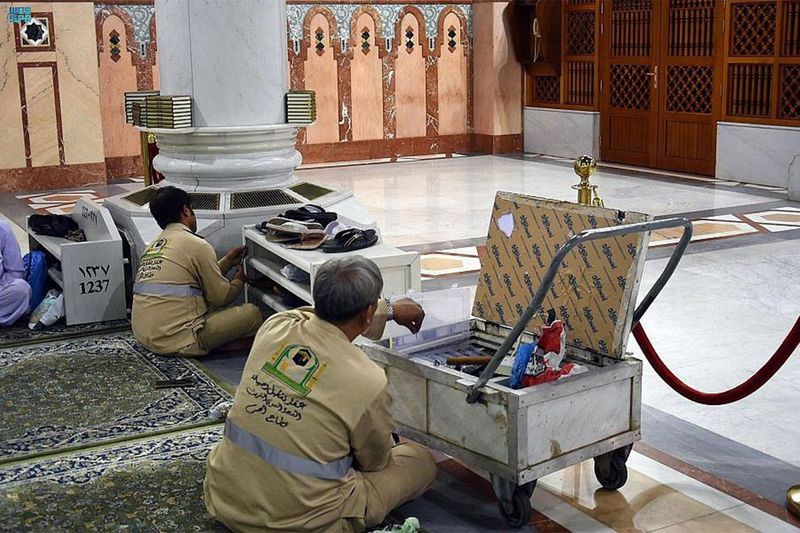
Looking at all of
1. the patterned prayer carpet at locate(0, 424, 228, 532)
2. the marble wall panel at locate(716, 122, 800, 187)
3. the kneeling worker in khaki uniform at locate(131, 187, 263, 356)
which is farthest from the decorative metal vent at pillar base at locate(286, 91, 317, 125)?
the marble wall panel at locate(716, 122, 800, 187)

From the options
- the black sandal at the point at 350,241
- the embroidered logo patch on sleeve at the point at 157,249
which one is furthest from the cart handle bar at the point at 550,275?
the embroidered logo patch on sleeve at the point at 157,249

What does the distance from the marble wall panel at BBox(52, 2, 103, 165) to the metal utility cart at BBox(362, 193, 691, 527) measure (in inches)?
334

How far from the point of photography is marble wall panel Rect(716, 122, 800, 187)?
34.1ft

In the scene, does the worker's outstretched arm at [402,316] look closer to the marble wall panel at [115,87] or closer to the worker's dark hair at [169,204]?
the worker's dark hair at [169,204]

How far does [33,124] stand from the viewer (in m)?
11.2

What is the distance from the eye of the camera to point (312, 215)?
5.65m

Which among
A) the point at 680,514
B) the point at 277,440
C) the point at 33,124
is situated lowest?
the point at 680,514

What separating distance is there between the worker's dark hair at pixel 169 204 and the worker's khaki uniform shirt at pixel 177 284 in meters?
0.05

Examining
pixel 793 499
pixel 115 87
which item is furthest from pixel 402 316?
pixel 115 87

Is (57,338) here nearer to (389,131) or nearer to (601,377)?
(601,377)

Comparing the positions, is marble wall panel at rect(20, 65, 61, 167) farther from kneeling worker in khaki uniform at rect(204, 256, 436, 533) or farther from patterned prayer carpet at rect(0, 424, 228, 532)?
kneeling worker in khaki uniform at rect(204, 256, 436, 533)

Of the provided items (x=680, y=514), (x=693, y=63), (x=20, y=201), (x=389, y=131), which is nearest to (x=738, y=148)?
(x=693, y=63)

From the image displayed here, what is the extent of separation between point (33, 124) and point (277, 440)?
908cm

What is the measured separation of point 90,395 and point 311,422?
1994 mm
